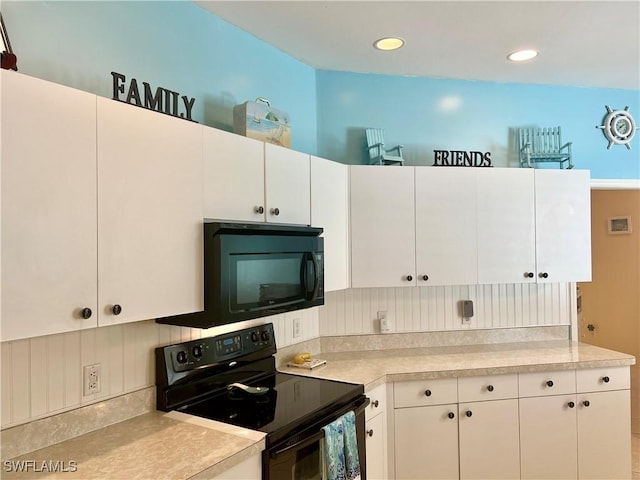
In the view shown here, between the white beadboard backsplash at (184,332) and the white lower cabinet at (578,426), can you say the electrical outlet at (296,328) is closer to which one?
the white beadboard backsplash at (184,332)

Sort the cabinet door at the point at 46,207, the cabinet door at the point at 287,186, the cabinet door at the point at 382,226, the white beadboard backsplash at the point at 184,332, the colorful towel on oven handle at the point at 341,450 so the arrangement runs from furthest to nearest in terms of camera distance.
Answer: the cabinet door at the point at 382,226, the cabinet door at the point at 287,186, the colorful towel on oven handle at the point at 341,450, the white beadboard backsplash at the point at 184,332, the cabinet door at the point at 46,207

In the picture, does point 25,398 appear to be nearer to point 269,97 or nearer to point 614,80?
point 269,97

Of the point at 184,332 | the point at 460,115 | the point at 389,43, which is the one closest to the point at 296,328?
the point at 184,332

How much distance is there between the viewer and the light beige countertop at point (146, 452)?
54.7 inches

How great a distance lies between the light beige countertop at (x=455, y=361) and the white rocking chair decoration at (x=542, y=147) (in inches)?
47.2

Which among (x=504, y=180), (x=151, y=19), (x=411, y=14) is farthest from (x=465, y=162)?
(x=151, y=19)

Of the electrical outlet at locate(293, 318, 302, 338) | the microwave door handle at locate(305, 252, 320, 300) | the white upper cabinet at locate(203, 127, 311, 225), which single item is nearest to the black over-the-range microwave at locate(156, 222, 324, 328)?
the microwave door handle at locate(305, 252, 320, 300)

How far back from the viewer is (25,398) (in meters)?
1.50

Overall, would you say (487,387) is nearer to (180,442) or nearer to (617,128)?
(180,442)

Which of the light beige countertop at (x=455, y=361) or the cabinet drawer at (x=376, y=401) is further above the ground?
the light beige countertop at (x=455, y=361)

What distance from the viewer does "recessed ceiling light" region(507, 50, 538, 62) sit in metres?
2.71

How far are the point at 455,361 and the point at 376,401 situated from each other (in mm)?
600

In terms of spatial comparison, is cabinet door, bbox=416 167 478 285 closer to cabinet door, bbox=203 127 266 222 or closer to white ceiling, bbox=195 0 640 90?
white ceiling, bbox=195 0 640 90

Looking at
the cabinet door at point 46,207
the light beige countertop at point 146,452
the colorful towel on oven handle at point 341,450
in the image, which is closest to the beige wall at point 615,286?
the colorful towel on oven handle at point 341,450
